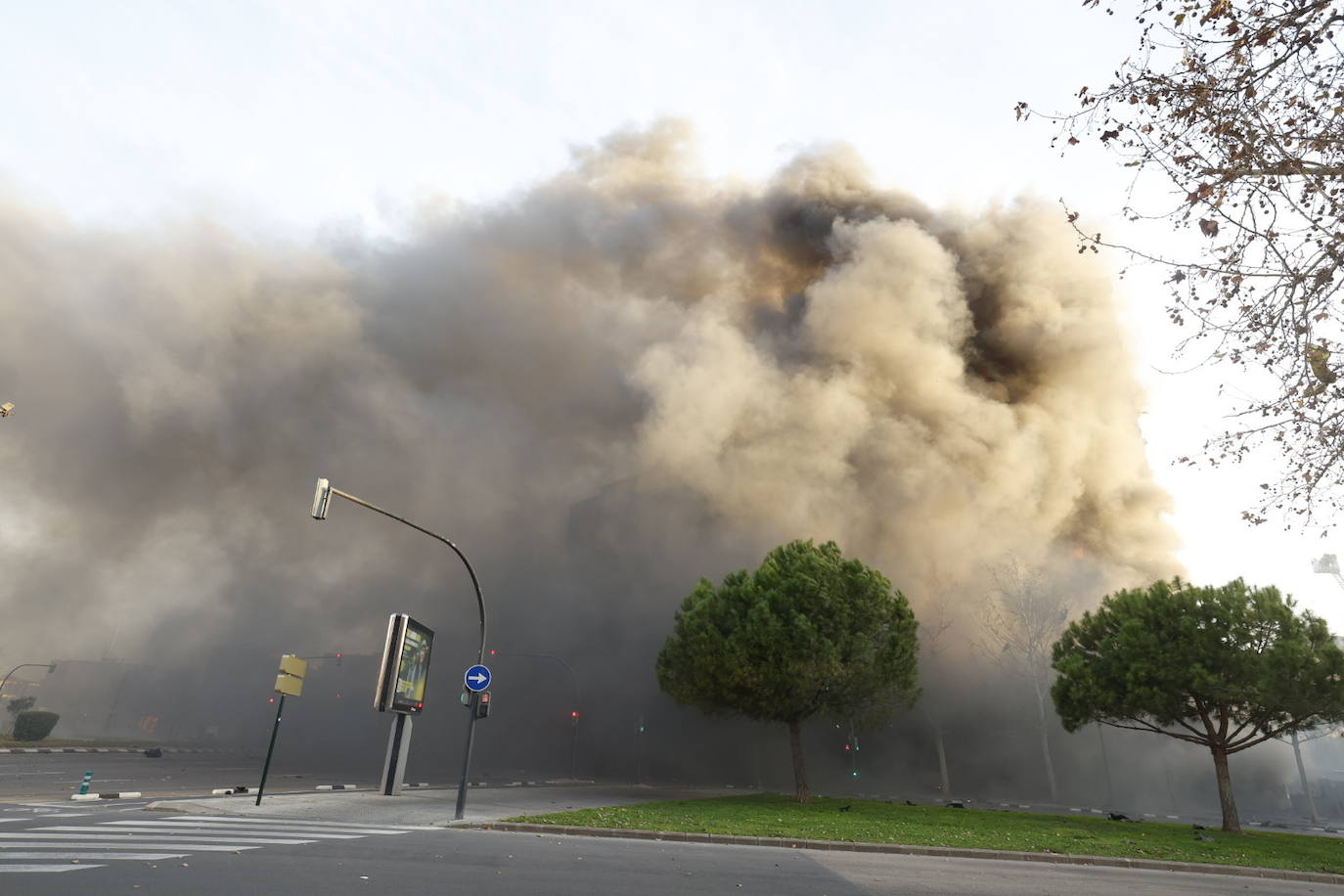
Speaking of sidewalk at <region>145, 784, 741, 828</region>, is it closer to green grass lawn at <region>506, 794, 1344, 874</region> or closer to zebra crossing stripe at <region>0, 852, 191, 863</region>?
green grass lawn at <region>506, 794, 1344, 874</region>

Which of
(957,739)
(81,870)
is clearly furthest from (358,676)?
(81,870)

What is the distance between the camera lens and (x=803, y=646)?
29.4 metres

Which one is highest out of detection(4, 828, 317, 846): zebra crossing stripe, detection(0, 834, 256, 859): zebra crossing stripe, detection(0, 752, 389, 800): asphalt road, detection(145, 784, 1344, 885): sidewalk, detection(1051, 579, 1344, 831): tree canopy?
detection(1051, 579, 1344, 831): tree canopy

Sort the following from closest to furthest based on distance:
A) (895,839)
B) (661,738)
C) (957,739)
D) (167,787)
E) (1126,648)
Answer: (895,839) → (167,787) → (1126,648) → (957,739) → (661,738)

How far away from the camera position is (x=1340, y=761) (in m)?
76.0

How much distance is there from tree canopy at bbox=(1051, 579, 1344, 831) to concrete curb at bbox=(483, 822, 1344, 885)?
11887 mm

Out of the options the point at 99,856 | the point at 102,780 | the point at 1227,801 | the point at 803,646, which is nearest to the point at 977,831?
the point at 803,646

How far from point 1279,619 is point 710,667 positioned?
69.1ft

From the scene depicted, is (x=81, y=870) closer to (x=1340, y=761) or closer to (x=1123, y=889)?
(x=1123, y=889)

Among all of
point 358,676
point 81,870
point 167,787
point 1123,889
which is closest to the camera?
point 81,870

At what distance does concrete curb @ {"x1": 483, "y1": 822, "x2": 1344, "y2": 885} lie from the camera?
14477 mm

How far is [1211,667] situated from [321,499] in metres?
29.8

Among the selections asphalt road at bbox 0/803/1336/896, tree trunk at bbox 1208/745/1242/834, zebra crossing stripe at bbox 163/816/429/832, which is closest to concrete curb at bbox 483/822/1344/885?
asphalt road at bbox 0/803/1336/896

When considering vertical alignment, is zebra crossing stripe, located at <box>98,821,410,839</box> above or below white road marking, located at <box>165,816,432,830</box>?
above
